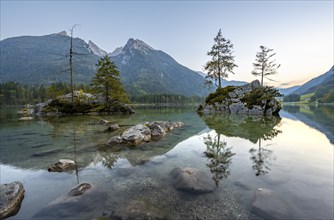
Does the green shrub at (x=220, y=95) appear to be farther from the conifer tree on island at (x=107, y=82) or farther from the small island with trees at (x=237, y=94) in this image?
the conifer tree on island at (x=107, y=82)

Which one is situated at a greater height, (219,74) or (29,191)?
(219,74)

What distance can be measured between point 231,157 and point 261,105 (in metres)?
35.4

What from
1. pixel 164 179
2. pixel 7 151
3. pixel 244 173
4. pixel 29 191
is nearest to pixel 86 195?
pixel 29 191

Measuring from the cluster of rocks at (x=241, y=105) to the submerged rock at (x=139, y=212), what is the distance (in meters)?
41.1

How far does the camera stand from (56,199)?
604 centimetres

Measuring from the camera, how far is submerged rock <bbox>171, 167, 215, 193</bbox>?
6812 mm

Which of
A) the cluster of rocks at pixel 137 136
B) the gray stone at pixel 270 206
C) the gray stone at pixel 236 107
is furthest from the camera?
the gray stone at pixel 236 107

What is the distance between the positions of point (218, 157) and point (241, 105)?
121ft

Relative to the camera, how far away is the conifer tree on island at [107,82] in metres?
45.6

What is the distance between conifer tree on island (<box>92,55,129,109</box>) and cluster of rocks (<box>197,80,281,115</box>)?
2417 centimetres

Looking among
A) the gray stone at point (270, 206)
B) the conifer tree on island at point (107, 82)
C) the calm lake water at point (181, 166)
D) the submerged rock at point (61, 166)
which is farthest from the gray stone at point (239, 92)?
the submerged rock at point (61, 166)

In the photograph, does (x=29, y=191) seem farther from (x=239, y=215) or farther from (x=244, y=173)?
(x=244, y=173)

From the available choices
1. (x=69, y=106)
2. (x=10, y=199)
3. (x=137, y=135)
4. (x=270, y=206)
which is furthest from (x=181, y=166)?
(x=69, y=106)

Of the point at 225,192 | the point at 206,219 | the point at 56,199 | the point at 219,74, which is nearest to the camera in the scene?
the point at 206,219
